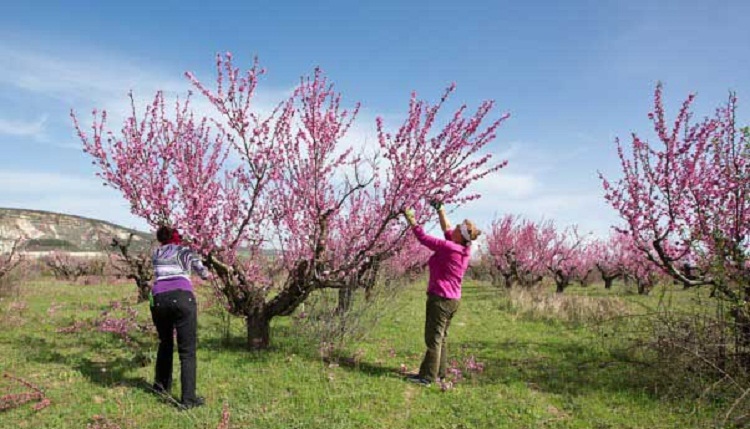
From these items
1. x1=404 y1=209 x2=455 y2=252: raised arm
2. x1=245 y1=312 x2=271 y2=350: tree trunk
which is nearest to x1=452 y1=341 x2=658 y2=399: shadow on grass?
x1=404 y1=209 x2=455 y2=252: raised arm

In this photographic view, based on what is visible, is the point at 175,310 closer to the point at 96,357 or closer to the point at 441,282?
the point at 96,357

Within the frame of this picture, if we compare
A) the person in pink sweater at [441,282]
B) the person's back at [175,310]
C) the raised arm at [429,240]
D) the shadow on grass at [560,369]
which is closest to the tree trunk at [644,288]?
the shadow on grass at [560,369]

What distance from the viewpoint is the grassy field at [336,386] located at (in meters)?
4.20

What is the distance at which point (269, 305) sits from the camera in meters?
6.42

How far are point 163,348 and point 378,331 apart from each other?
192 inches

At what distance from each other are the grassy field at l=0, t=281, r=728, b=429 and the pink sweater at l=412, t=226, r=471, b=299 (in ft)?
3.83

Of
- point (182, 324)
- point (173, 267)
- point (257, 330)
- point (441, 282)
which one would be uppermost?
point (173, 267)

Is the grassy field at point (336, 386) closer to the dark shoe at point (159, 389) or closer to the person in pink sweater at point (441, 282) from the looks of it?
the dark shoe at point (159, 389)

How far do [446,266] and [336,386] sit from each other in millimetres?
1918

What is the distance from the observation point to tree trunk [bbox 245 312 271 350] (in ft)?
21.3

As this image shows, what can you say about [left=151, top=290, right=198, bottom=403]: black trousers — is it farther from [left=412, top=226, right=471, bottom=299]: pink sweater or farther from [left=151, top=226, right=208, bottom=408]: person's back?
[left=412, top=226, right=471, bottom=299]: pink sweater

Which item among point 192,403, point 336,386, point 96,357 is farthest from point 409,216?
point 96,357

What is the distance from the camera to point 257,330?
6551 mm

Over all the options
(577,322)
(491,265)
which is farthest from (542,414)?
(491,265)
